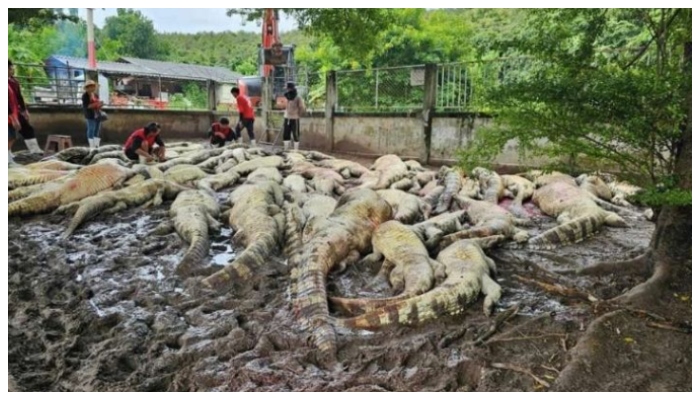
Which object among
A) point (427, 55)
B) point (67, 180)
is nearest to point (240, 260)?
point (67, 180)

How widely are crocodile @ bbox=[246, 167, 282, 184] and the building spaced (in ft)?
32.2

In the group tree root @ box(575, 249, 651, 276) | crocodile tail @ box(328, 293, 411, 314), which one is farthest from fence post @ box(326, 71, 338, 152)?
crocodile tail @ box(328, 293, 411, 314)

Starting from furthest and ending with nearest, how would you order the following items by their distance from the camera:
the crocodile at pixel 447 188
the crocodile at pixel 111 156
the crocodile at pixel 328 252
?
1. the crocodile at pixel 111 156
2. the crocodile at pixel 447 188
3. the crocodile at pixel 328 252

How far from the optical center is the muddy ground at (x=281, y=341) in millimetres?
3248

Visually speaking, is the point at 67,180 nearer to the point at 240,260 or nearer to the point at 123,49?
the point at 240,260

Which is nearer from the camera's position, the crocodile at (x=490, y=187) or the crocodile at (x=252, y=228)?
the crocodile at (x=252, y=228)

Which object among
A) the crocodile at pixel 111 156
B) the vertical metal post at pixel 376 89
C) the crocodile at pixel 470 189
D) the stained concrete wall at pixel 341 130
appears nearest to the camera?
the crocodile at pixel 470 189

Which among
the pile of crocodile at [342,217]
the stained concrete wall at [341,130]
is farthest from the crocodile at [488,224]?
the stained concrete wall at [341,130]

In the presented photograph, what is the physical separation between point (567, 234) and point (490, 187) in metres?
3.13

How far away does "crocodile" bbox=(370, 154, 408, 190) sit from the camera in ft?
32.3

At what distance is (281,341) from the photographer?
12.3 ft

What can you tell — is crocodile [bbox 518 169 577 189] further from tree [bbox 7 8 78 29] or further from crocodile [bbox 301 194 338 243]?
tree [bbox 7 8 78 29]

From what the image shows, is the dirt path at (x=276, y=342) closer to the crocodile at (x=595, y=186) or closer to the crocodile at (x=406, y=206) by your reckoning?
the crocodile at (x=406, y=206)

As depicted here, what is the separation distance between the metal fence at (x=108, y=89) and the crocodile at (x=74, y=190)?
30.7 feet
